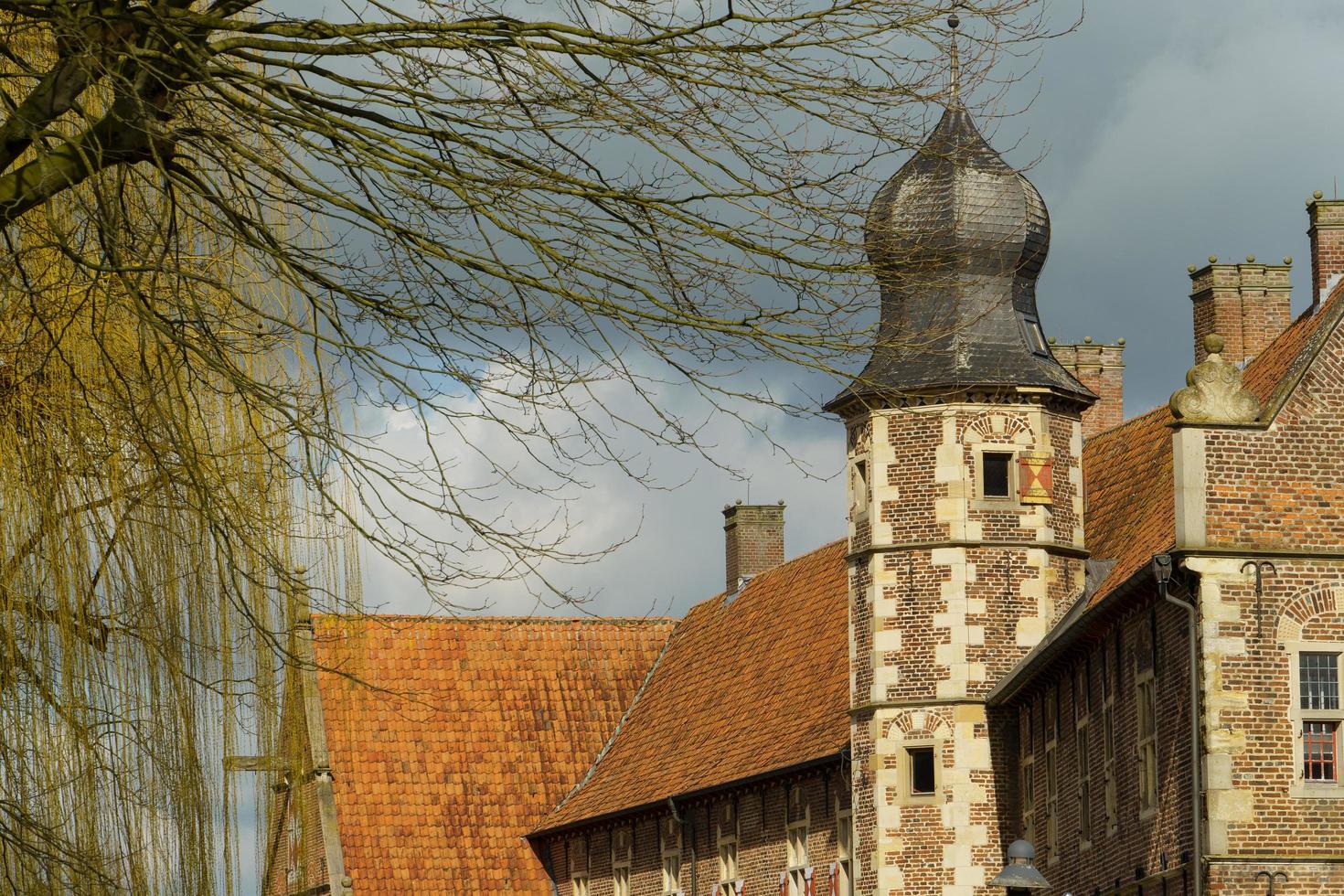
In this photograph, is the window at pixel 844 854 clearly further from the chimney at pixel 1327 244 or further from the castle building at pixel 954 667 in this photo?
the chimney at pixel 1327 244

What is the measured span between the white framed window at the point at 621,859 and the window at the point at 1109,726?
16.7 meters

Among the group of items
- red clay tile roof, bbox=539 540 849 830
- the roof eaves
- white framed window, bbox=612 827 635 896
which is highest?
red clay tile roof, bbox=539 540 849 830

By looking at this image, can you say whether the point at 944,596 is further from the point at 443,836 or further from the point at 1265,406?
the point at 443,836

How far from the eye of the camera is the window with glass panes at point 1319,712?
70.7ft

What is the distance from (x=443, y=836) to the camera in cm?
4150

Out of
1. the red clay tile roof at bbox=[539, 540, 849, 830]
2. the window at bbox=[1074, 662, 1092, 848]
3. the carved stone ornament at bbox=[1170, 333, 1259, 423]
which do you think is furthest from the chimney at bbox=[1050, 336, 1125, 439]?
the carved stone ornament at bbox=[1170, 333, 1259, 423]

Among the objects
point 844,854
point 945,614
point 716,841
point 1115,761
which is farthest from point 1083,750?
point 716,841

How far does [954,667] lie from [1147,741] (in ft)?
17.1

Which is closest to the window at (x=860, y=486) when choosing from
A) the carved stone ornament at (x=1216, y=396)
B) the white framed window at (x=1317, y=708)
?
the carved stone ornament at (x=1216, y=396)

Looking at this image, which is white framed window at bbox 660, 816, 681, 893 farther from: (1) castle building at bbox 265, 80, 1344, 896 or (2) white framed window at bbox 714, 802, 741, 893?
(2) white framed window at bbox 714, 802, 741, 893

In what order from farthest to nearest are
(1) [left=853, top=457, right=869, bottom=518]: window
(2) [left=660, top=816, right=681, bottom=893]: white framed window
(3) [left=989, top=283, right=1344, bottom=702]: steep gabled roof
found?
1. (2) [left=660, top=816, right=681, bottom=893]: white framed window
2. (1) [left=853, top=457, right=869, bottom=518]: window
3. (3) [left=989, top=283, right=1344, bottom=702]: steep gabled roof

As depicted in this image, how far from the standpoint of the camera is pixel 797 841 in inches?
1377

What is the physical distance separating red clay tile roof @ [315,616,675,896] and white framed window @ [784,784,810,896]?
25.6ft

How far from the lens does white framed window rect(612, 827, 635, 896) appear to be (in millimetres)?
40531
